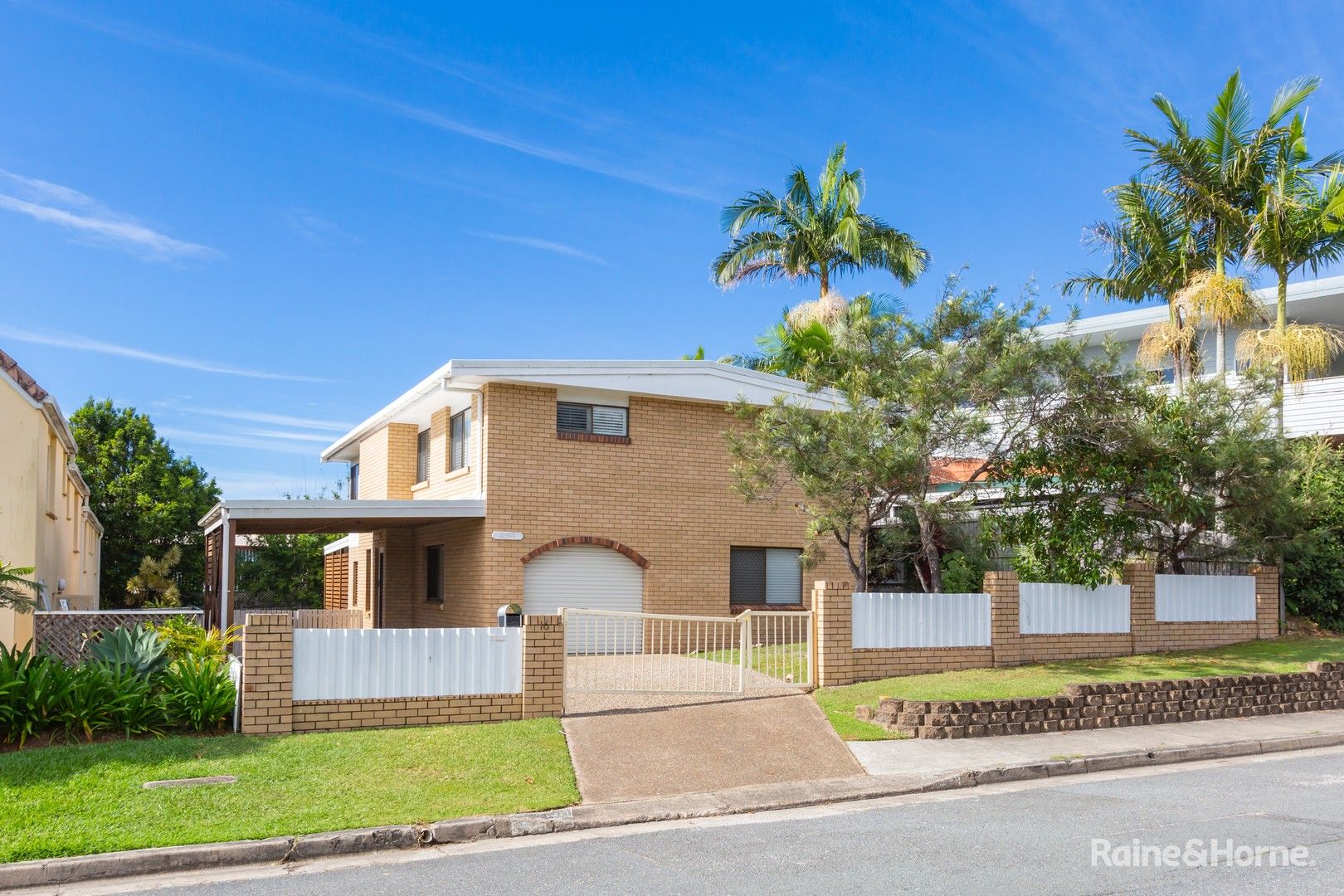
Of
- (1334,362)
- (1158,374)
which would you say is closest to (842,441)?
(1158,374)

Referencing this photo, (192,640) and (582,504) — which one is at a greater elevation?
(582,504)

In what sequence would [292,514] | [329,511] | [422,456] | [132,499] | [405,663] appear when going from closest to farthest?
1. [405,663]
2. [292,514]
3. [329,511]
4. [422,456]
5. [132,499]

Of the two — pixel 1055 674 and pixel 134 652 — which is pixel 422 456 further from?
pixel 1055 674

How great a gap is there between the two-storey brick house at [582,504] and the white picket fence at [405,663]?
6.81 metres

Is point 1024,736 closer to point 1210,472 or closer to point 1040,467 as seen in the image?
point 1040,467

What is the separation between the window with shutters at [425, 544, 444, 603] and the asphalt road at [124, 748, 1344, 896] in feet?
45.5

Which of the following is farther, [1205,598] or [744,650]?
[1205,598]

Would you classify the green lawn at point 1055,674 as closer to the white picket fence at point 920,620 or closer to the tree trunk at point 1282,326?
the white picket fence at point 920,620

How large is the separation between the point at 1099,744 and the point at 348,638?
8.04 metres

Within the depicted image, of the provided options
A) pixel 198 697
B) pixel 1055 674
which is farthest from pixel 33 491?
pixel 1055 674

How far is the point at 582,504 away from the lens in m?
19.9

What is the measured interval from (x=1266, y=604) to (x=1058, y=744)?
867 centimetres

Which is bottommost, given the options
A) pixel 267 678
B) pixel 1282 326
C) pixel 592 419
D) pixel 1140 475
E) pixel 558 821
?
pixel 558 821
